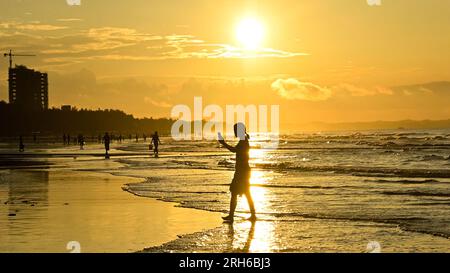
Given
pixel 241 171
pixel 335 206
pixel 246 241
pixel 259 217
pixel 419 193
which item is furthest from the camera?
pixel 419 193

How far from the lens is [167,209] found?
17766 mm

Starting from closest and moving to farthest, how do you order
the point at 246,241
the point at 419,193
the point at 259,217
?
1. the point at 246,241
2. the point at 259,217
3. the point at 419,193

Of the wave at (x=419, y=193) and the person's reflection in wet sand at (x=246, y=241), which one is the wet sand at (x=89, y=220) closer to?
the person's reflection in wet sand at (x=246, y=241)

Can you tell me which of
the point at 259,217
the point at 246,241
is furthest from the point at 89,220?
the point at 246,241

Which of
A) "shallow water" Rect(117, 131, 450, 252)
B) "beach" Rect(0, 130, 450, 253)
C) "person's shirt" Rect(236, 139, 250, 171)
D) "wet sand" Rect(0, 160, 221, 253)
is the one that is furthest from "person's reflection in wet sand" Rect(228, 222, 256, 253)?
"person's shirt" Rect(236, 139, 250, 171)

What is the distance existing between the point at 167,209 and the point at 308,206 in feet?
12.4

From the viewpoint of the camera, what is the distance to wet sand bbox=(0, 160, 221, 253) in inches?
486

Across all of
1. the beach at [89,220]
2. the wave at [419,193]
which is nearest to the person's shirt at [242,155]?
the beach at [89,220]

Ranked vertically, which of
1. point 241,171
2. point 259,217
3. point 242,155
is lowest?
point 259,217

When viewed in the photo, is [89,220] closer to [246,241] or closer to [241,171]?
[241,171]

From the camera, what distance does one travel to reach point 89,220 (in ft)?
50.4

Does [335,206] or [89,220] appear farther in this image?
[335,206]
